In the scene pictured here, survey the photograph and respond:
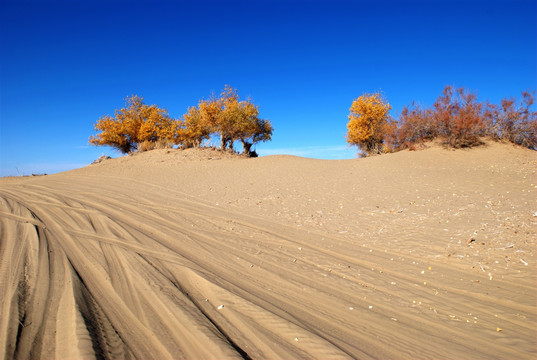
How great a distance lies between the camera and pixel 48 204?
25.9ft

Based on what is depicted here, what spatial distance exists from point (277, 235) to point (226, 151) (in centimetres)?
1630

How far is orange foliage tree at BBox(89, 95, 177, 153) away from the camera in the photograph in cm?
2406

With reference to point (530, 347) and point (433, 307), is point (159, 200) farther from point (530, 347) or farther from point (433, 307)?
point (530, 347)

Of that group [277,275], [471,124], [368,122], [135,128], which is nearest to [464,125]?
[471,124]

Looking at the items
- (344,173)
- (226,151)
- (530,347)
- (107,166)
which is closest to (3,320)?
(530,347)

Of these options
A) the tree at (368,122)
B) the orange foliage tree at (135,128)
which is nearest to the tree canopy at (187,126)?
the orange foliage tree at (135,128)

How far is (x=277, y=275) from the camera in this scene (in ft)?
13.7

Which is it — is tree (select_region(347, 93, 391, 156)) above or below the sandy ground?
above

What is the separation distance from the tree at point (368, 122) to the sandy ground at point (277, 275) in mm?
12887

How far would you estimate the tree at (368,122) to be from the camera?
71.9 ft

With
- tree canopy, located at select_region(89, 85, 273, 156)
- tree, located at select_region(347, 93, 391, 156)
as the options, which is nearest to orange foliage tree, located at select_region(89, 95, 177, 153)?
tree canopy, located at select_region(89, 85, 273, 156)

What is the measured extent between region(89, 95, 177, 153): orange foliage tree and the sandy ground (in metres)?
15.8

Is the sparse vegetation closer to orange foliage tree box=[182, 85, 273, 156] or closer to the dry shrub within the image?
the dry shrub

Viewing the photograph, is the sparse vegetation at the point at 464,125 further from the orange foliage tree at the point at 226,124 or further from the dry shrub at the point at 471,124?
the orange foliage tree at the point at 226,124
